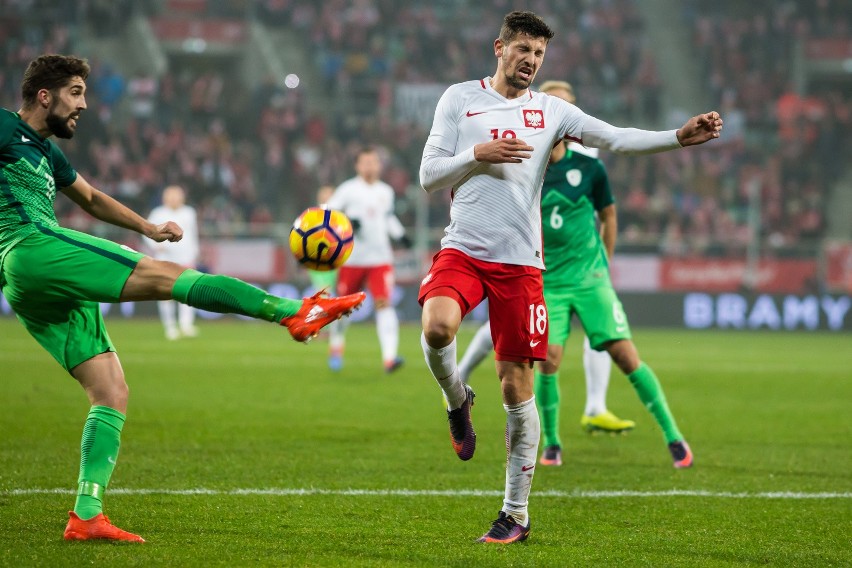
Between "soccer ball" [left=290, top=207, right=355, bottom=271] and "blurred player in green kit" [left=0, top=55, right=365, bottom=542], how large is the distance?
0.69 m

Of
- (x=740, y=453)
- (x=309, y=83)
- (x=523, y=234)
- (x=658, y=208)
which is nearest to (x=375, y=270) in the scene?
(x=740, y=453)

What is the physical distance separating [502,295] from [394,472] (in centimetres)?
207

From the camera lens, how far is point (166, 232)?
5.08 meters

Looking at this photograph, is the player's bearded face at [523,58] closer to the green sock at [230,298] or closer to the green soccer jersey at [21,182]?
the green sock at [230,298]

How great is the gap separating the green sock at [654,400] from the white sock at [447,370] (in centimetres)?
226

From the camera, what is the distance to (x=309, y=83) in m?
29.9

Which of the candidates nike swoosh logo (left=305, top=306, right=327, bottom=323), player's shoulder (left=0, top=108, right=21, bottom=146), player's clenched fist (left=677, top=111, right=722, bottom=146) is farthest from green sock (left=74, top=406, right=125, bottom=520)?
player's clenched fist (left=677, top=111, right=722, bottom=146)

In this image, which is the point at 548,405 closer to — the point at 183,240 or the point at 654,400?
the point at 654,400

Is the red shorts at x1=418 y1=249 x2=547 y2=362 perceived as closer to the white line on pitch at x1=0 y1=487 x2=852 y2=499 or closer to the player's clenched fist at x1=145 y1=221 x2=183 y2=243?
the player's clenched fist at x1=145 y1=221 x2=183 y2=243

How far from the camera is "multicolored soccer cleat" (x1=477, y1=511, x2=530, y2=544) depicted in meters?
5.03

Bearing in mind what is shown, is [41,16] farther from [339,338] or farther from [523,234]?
[523,234]

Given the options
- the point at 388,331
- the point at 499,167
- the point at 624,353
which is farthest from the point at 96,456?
the point at 388,331

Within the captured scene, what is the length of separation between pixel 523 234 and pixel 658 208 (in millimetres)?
21636

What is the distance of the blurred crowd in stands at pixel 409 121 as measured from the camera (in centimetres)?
2598
